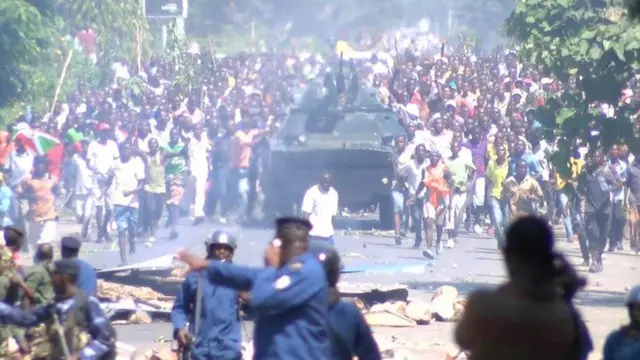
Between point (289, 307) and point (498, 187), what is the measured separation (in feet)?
47.4

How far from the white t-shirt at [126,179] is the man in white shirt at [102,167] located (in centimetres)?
80

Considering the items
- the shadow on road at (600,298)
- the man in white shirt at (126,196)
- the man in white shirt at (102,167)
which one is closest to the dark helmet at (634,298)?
the shadow on road at (600,298)

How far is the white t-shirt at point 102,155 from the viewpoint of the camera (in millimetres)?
22891

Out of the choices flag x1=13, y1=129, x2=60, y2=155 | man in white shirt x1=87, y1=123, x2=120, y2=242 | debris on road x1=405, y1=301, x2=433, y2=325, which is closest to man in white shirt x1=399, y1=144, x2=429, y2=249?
man in white shirt x1=87, y1=123, x2=120, y2=242

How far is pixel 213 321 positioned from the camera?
845 cm

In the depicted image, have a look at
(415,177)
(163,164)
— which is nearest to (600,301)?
(415,177)

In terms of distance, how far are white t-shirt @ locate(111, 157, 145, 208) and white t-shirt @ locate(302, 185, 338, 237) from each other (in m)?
3.55

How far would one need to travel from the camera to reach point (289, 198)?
23.7m

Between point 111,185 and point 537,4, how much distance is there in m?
6.62

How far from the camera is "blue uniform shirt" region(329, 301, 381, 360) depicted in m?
6.86

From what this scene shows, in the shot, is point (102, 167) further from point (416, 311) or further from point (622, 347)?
point (622, 347)

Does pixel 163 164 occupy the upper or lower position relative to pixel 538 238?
upper

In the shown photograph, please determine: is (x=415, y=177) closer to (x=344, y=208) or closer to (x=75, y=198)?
(x=344, y=208)

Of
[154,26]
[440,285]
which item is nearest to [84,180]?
[440,285]
